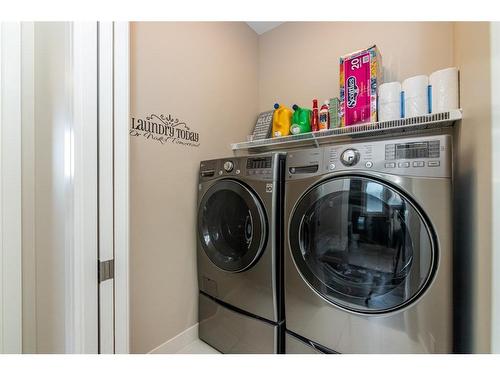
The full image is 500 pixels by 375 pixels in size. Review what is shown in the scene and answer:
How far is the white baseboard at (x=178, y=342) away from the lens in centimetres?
130

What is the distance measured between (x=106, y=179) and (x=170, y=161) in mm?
552

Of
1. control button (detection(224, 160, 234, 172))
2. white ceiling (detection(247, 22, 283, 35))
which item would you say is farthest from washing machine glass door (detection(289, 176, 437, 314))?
white ceiling (detection(247, 22, 283, 35))

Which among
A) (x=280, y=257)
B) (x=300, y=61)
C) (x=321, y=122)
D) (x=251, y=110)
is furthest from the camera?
(x=251, y=110)

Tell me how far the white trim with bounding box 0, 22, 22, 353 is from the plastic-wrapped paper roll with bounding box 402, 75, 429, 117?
1775 mm

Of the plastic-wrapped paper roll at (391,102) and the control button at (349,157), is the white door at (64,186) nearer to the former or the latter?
the control button at (349,157)

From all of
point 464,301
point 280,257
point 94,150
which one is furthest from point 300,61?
point 464,301

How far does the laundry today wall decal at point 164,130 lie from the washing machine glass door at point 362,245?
0.83 meters

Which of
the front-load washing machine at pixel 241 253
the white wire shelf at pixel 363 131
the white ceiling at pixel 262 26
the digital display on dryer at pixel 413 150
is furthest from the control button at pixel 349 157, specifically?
the white ceiling at pixel 262 26

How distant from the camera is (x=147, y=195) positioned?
1.24 m

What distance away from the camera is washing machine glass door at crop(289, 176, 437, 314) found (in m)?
0.84

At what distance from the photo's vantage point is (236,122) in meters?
1.82

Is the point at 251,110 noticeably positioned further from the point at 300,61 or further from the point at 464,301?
the point at 464,301

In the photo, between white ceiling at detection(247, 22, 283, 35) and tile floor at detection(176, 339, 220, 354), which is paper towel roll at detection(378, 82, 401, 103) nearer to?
white ceiling at detection(247, 22, 283, 35)
